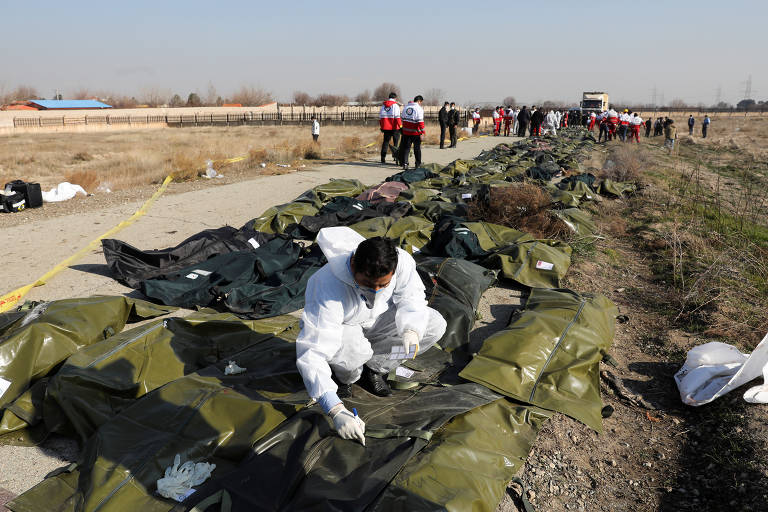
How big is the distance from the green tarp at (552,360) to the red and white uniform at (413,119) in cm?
812

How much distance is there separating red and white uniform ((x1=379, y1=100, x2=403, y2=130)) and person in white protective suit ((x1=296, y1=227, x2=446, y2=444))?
9587 mm

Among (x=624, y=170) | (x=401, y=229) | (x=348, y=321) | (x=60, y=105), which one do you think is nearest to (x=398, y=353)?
(x=348, y=321)

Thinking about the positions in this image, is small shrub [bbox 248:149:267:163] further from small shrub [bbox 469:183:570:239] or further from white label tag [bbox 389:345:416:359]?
white label tag [bbox 389:345:416:359]

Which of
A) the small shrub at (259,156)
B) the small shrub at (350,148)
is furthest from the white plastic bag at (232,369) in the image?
the small shrub at (350,148)

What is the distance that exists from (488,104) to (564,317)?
57.9 meters

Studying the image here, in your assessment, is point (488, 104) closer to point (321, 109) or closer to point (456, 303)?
point (321, 109)

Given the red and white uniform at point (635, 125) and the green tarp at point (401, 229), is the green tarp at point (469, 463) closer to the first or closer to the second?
the green tarp at point (401, 229)

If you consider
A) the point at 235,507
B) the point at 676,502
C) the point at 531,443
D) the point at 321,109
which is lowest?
the point at 676,502

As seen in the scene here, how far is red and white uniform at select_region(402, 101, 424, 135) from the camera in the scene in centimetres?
1137

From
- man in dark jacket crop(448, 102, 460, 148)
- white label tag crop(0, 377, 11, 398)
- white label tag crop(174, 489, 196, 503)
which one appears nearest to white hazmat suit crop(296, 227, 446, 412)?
white label tag crop(174, 489, 196, 503)

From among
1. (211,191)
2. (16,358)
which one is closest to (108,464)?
(16,358)

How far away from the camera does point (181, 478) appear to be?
2314 millimetres

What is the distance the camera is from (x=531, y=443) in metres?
2.81

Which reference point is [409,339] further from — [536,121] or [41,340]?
[536,121]
